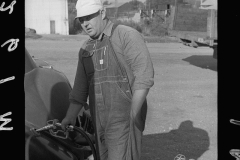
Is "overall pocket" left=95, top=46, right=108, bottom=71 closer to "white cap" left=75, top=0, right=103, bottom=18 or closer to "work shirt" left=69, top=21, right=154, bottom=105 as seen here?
"work shirt" left=69, top=21, right=154, bottom=105

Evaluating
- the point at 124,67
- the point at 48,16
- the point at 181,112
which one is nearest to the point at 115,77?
the point at 124,67

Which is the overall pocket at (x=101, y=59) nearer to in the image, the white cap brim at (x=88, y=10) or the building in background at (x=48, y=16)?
the white cap brim at (x=88, y=10)

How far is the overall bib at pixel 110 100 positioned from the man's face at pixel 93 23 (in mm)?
71

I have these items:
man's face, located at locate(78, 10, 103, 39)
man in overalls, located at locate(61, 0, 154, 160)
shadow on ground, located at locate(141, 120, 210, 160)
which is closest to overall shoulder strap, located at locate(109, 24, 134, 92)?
man in overalls, located at locate(61, 0, 154, 160)

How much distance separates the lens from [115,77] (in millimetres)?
2705

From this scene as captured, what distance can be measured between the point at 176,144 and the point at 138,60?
2.71 meters

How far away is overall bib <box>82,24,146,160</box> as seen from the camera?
271 cm
